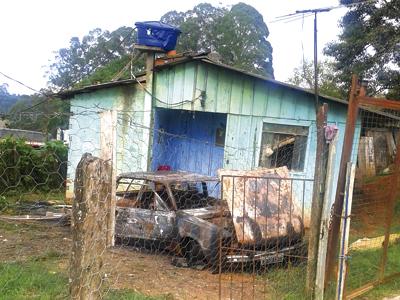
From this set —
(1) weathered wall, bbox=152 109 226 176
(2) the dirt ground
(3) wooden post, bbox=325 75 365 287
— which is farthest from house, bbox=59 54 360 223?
(3) wooden post, bbox=325 75 365 287

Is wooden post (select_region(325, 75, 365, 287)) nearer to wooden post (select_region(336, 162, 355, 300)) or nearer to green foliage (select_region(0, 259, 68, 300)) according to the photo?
wooden post (select_region(336, 162, 355, 300))

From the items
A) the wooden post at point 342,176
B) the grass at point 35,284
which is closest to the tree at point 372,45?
the wooden post at point 342,176

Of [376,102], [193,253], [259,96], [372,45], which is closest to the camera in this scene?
[376,102]

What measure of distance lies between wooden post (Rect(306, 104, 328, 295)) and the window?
5.79m

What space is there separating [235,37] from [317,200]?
3154 cm

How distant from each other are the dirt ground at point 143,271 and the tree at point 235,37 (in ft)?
91.1

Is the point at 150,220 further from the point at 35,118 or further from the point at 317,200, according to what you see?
the point at 35,118

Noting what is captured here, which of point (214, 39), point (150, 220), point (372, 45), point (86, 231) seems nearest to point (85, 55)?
point (214, 39)

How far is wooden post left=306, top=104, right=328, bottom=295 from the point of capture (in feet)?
15.1

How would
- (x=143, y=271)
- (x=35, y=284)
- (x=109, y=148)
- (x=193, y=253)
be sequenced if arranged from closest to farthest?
A: (x=109, y=148), (x=35, y=284), (x=143, y=271), (x=193, y=253)

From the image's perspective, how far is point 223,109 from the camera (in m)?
10.2

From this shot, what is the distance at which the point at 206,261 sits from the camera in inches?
249

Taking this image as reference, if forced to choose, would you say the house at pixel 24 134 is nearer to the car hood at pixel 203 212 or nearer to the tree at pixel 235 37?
the car hood at pixel 203 212

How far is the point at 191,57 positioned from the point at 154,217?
4189mm
